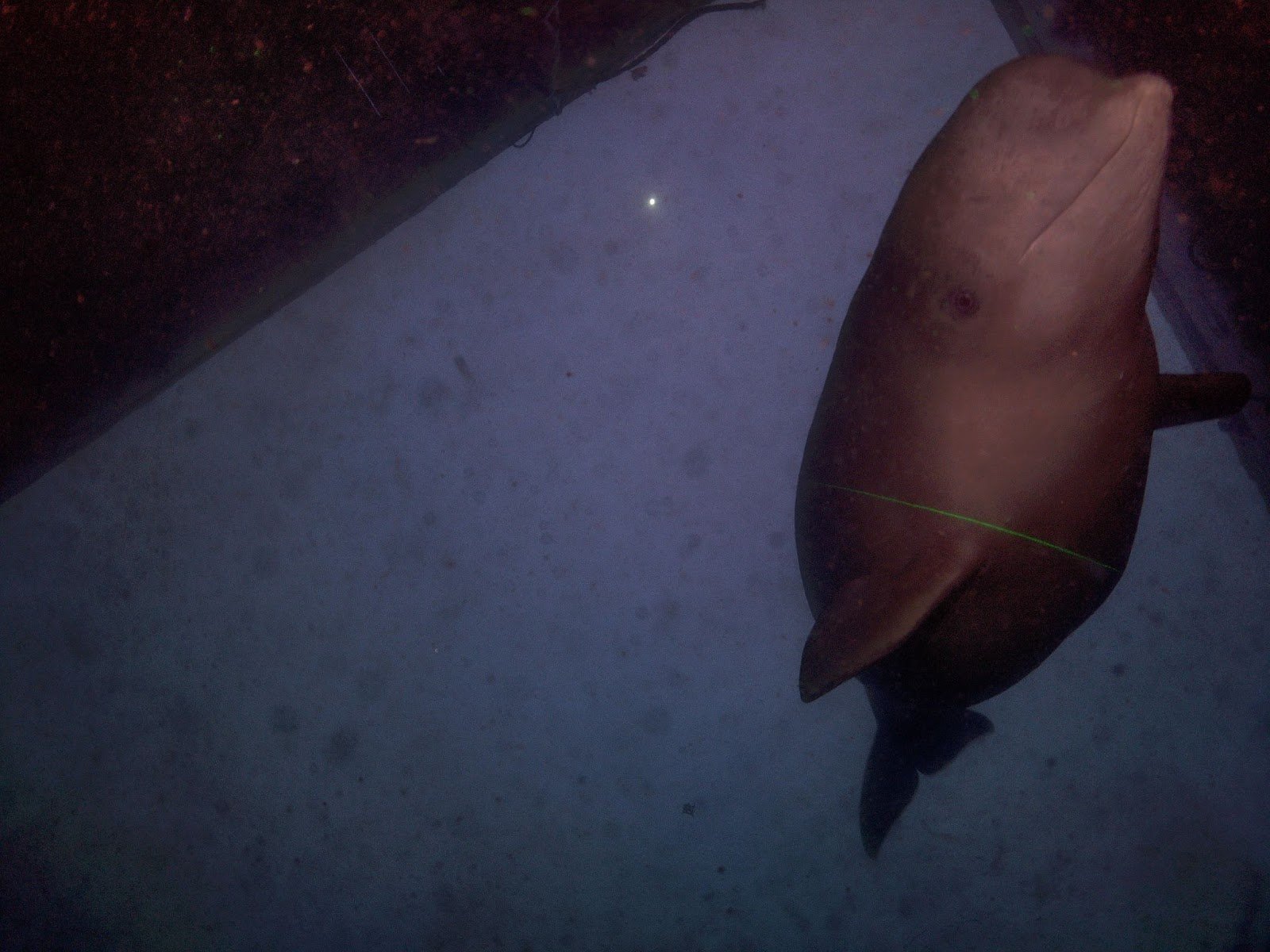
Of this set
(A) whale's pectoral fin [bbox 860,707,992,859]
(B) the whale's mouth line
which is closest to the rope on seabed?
(B) the whale's mouth line

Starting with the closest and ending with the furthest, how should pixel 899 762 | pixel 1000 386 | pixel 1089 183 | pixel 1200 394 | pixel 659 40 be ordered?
1. pixel 1089 183
2. pixel 1000 386
3. pixel 1200 394
4. pixel 899 762
5. pixel 659 40

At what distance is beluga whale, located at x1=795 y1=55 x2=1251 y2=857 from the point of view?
4.37ft

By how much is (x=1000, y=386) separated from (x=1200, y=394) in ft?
2.10

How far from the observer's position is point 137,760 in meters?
2.29

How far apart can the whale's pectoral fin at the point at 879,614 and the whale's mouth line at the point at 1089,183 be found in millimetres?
613

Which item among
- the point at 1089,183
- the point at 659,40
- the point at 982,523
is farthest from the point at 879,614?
the point at 659,40

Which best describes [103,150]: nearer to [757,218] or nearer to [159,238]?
[159,238]

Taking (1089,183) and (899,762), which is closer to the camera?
(1089,183)

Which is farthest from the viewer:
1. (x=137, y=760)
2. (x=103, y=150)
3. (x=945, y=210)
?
(x=137, y=760)

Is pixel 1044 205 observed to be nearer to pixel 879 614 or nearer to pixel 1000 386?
pixel 1000 386

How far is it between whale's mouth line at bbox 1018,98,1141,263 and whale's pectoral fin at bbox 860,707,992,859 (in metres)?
1.27

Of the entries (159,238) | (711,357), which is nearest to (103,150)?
(159,238)

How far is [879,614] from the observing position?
1.39m

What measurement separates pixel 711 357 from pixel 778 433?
1.04 ft
